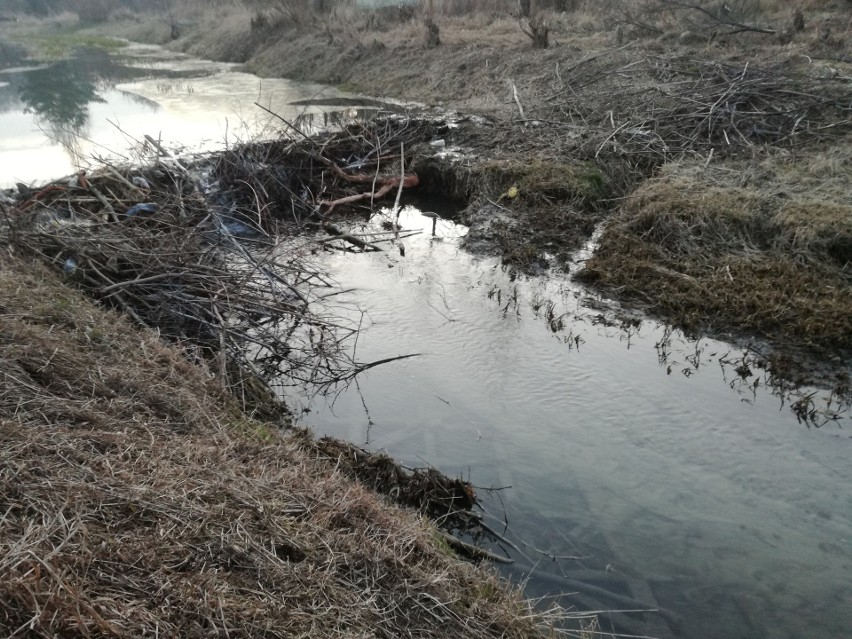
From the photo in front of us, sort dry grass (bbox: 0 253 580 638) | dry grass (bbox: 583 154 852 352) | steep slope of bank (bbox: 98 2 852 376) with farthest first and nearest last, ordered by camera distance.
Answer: steep slope of bank (bbox: 98 2 852 376) < dry grass (bbox: 583 154 852 352) < dry grass (bbox: 0 253 580 638)

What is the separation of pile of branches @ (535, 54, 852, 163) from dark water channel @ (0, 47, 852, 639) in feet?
12.2

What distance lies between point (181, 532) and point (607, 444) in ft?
10.2

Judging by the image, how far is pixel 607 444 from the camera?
480 cm

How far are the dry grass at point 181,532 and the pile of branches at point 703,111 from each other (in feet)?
24.6

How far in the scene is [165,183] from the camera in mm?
8836

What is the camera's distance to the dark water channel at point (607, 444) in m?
3.71

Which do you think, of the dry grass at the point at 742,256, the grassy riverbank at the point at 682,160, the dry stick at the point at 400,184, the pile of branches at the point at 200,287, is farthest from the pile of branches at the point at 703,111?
the pile of branches at the point at 200,287

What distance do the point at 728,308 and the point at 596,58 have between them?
922cm

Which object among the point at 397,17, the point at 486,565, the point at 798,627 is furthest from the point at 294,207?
the point at 397,17

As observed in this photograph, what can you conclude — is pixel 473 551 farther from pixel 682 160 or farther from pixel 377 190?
pixel 377 190

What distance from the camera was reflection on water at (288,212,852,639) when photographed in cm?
370

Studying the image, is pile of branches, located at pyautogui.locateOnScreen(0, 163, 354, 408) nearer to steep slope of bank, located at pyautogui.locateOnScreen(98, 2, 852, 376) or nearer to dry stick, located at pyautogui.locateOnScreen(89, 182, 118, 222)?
dry stick, located at pyautogui.locateOnScreen(89, 182, 118, 222)

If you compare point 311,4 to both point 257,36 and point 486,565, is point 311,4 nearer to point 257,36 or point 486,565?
point 257,36

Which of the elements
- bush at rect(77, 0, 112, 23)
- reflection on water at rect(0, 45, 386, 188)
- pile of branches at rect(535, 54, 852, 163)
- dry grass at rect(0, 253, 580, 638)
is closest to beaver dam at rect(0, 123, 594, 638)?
dry grass at rect(0, 253, 580, 638)
